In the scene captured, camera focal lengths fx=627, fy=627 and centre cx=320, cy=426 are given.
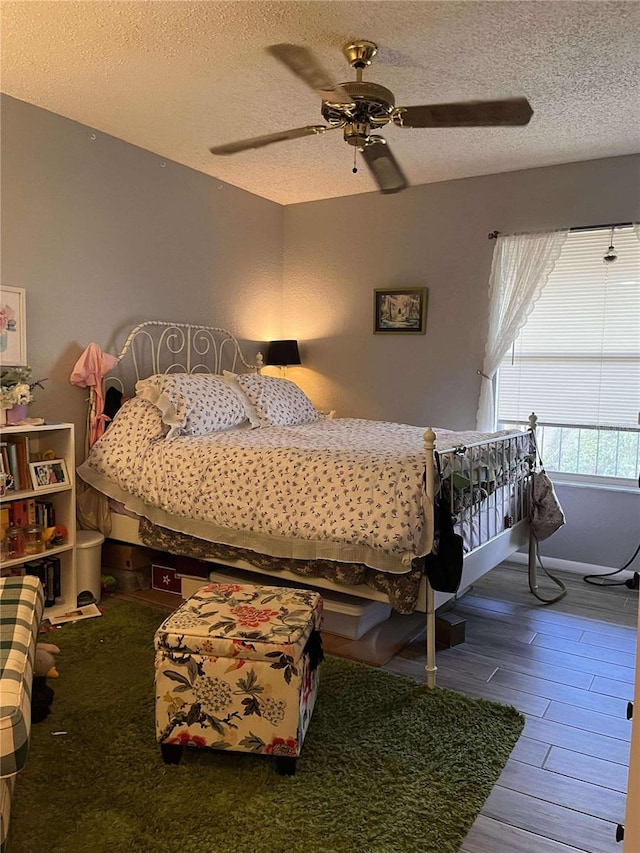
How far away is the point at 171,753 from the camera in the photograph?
6.45 feet

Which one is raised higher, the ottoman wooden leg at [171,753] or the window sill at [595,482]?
the window sill at [595,482]

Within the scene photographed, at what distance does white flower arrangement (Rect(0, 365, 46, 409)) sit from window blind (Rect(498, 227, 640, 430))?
294 cm

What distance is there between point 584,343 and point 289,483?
2.29m

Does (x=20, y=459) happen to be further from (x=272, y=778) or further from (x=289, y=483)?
(x=272, y=778)

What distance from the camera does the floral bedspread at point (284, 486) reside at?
8.05 feet

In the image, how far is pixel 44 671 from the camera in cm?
237

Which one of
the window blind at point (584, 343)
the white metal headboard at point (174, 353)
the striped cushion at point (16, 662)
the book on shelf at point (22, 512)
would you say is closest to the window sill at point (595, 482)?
the window blind at point (584, 343)

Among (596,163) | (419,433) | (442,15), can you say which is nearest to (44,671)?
(419,433)

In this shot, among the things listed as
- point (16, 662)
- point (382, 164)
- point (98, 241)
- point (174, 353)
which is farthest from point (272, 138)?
point (16, 662)

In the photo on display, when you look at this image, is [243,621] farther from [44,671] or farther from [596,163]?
[596,163]

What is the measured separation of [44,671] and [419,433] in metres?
2.27

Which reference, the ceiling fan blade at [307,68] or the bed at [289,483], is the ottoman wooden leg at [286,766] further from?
the ceiling fan blade at [307,68]

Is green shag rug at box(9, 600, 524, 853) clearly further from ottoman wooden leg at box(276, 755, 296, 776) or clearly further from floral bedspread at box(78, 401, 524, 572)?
floral bedspread at box(78, 401, 524, 572)

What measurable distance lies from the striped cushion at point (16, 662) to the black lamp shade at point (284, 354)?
3013 millimetres
